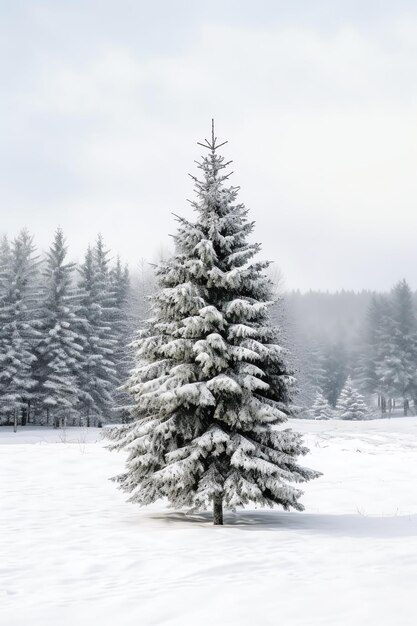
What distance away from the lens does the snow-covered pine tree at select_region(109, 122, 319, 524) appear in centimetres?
1029

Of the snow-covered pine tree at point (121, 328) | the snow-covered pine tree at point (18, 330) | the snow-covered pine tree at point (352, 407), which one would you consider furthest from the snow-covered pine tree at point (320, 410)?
the snow-covered pine tree at point (18, 330)

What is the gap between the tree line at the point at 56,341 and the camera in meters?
40.2

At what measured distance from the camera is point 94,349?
148 ft

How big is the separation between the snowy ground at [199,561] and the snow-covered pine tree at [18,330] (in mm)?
24752

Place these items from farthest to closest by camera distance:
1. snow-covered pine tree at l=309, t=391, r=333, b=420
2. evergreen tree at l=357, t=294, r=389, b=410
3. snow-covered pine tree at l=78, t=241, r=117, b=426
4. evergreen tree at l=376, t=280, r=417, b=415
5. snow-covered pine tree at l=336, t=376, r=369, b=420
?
1. evergreen tree at l=357, t=294, r=389, b=410
2. evergreen tree at l=376, t=280, r=417, b=415
3. snow-covered pine tree at l=309, t=391, r=333, b=420
4. snow-covered pine tree at l=336, t=376, r=369, b=420
5. snow-covered pine tree at l=78, t=241, r=117, b=426

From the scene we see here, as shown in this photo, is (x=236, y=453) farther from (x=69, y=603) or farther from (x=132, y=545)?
(x=69, y=603)

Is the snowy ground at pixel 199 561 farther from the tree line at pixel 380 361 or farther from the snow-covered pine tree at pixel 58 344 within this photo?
the tree line at pixel 380 361

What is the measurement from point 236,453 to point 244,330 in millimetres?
2139

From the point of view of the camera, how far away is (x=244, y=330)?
1057 cm

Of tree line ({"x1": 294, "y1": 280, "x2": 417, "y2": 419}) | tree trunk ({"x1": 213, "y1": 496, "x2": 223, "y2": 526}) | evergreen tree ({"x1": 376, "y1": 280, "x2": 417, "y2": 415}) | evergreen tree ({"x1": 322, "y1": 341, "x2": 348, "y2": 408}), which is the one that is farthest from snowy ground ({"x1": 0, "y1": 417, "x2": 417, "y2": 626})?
evergreen tree ({"x1": 322, "y1": 341, "x2": 348, "y2": 408})

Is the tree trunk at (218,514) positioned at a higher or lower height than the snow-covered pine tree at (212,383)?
lower

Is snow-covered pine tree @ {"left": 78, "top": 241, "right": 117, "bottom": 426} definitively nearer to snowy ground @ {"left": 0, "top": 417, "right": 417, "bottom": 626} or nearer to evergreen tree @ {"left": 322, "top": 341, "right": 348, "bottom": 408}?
snowy ground @ {"left": 0, "top": 417, "right": 417, "bottom": 626}

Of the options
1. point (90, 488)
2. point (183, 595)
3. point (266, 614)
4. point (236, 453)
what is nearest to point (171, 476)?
point (236, 453)

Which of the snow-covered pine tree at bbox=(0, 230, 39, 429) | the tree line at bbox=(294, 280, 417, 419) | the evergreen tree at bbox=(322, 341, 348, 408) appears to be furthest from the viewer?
the evergreen tree at bbox=(322, 341, 348, 408)
